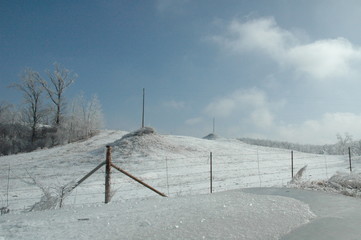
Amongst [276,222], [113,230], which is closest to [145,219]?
[113,230]

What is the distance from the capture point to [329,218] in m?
4.32

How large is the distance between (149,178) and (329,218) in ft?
39.8

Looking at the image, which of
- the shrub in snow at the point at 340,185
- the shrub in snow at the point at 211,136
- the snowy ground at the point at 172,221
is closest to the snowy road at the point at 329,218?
the snowy ground at the point at 172,221

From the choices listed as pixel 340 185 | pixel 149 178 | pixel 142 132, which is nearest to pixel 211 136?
pixel 142 132

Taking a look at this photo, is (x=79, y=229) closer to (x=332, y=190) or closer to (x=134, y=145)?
(x=332, y=190)

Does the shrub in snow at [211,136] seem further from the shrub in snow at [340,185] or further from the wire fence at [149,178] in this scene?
the shrub in snow at [340,185]

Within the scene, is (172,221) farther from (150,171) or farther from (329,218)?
(150,171)

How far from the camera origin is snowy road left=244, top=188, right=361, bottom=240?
3.56m

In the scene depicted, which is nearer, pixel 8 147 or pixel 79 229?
pixel 79 229

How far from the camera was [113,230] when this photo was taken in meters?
3.73

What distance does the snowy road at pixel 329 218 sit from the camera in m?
3.56

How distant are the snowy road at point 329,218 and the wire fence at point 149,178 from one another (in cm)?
443

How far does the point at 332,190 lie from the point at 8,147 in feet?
132

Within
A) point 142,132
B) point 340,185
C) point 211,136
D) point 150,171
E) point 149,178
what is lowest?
point 149,178
